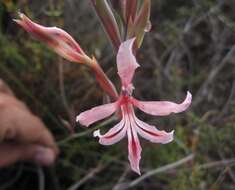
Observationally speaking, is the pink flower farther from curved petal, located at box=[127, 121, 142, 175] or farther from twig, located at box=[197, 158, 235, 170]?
twig, located at box=[197, 158, 235, 170]

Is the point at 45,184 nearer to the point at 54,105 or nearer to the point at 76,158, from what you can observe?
the point at 76,158

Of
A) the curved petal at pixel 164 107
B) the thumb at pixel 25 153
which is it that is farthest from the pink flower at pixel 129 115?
the thumb at pixel 25 153

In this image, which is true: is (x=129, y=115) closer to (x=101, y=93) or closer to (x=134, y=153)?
(x=134, y=153)

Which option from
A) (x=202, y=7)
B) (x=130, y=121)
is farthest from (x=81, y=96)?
(x=130, y=121)

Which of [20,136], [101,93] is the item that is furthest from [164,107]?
[101,93]

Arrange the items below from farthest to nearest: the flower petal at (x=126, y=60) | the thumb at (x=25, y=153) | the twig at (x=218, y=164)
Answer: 1. the thumb at (x=25, y=153)
2. the twig at (x=218, y=164)
3. the flower petal at (x=126, y=60)

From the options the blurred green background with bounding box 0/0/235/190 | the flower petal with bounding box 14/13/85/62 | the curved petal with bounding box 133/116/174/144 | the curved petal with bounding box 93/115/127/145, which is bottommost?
the blurred green background with bounding box 0/0/235/190

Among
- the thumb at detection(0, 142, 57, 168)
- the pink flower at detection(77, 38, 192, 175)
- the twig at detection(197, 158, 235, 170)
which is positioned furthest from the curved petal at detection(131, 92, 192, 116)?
the thumb at detection(0, 142, 57, 168)

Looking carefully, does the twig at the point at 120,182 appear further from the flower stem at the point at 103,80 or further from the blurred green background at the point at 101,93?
the flower stem at the point at 103,80
